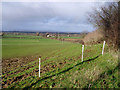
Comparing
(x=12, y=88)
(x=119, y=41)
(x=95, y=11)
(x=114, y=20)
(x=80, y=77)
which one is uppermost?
(x=95, y=11)

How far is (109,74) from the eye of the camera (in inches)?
208

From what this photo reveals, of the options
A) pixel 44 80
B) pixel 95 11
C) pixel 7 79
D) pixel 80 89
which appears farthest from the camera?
pixel 95 11

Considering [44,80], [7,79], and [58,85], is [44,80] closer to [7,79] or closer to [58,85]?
[58,85]

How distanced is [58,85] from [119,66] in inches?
170

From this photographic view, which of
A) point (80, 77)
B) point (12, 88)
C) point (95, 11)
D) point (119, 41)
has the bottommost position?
point (12, 88)

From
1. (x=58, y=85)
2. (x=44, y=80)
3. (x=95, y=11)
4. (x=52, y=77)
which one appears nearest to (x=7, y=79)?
(x=44, y=80)

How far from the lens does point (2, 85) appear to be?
4625mm

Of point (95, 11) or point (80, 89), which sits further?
point (95, 11)

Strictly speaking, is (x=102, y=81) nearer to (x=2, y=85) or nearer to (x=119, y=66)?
(x=119, y=66)

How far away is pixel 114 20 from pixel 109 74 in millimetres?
6336

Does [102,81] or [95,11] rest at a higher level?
[95,11]

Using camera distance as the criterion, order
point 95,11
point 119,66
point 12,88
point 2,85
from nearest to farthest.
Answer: point 12,88, point 2,85, point 119,66, point 95,11

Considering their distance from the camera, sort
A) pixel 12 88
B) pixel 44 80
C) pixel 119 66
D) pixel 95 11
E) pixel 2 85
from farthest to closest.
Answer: pixel 95 11 < pixel 119 66 < pixel 44 80 < pixel 2 85 < pixel 12 88

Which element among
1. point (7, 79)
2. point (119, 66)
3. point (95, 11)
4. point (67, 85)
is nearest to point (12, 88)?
point (7, 79)
